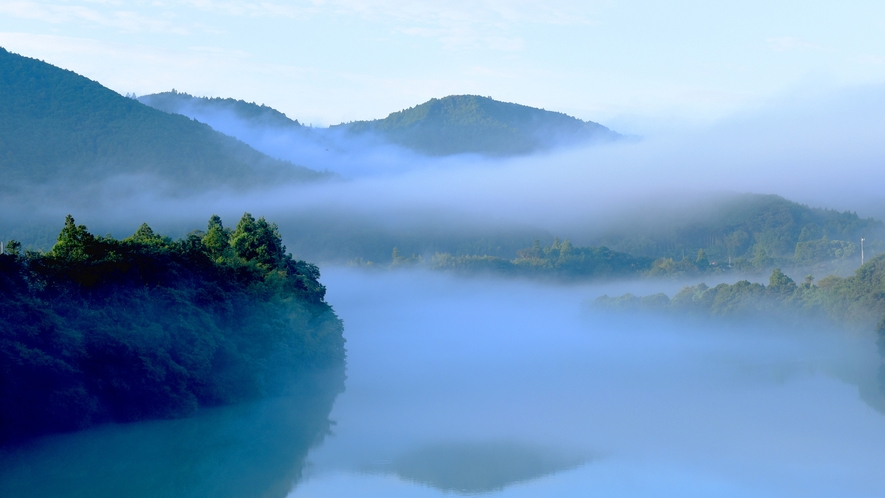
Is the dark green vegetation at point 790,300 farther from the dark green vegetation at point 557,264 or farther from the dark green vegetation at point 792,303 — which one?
the dark green vegetation at point 557,264

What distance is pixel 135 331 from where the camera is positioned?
22.8 meters

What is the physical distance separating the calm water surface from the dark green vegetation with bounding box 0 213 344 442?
68 centimetres

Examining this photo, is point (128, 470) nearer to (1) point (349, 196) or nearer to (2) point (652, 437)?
(2) point (652, 437)

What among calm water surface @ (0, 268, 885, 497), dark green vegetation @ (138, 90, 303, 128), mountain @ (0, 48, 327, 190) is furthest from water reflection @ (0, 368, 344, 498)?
dark green vegetation @ (138, 90, 303, 128)

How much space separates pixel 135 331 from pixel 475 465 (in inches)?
Answer: 330

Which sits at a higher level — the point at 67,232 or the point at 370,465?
the point at 67,232

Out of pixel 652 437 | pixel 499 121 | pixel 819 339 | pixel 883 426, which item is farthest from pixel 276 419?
pixel 499 121

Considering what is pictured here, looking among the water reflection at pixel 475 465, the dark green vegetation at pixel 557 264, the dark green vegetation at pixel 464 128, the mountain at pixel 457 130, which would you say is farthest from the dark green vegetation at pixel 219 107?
the water reflection at pixel 475 465

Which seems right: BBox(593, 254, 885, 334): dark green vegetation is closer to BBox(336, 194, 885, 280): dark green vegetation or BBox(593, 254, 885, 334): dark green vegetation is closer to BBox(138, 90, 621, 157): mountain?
BBox(336, 194, 885, 280): dark green vegetation

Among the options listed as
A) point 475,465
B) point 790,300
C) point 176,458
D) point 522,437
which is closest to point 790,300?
point 790,300

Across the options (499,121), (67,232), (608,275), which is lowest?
(608,275)

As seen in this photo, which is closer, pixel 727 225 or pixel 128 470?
pixel 128 470

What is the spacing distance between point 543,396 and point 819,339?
24370mm

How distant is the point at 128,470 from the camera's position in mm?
18562
